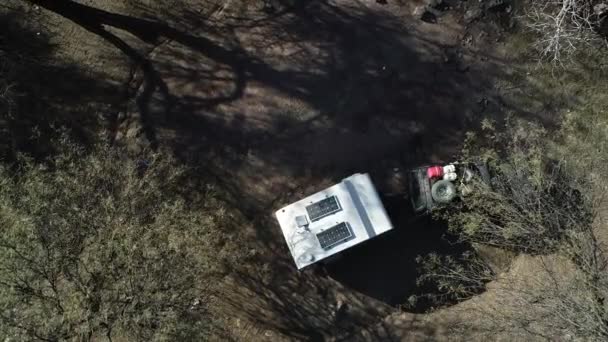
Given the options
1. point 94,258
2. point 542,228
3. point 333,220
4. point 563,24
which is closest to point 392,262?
point 333,220

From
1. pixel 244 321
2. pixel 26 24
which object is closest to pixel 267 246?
pixel 244 321

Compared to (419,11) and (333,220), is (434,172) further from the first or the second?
(419,11)

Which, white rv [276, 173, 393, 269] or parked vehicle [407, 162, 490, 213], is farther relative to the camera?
parked vehicle [407, 162, 490, 213]

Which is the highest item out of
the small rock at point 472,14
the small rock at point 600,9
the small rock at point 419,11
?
the small rock at point 600,9

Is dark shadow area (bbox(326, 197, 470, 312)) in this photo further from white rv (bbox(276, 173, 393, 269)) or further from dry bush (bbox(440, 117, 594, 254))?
white rv (bbox(276, 173, 393, 269))

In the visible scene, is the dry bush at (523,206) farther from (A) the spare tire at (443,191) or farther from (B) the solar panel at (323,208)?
(B) the solar panel at (323,208)

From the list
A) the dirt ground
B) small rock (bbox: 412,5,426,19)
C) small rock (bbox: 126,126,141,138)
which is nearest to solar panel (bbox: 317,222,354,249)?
the dirt ground

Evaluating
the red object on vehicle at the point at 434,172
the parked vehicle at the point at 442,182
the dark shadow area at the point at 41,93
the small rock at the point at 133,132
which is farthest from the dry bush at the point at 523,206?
the dark shadow area at the point at 41,93
